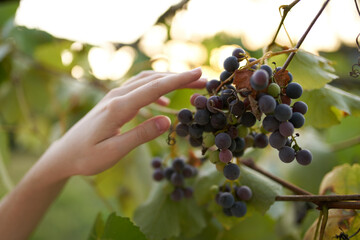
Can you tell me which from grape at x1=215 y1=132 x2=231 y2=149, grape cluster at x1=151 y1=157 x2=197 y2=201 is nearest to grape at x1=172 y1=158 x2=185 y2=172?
grape cluster at x1=151 y1=157 x2=197 y2=201

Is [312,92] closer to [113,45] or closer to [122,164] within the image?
[122,164]

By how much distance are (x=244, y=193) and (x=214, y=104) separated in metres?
0.17

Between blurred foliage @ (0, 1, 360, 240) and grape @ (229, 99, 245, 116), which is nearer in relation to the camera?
grape @ (229, 99, 245, 116)

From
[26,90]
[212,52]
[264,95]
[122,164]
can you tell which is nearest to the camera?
[264,95]

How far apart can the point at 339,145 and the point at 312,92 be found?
36 centimetres

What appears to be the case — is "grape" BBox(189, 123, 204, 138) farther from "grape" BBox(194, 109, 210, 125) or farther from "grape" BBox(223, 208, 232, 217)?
"grape" BBox(223, 208, 232, 217)

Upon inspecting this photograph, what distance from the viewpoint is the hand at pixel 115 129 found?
43cm

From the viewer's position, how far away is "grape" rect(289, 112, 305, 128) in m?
0.35

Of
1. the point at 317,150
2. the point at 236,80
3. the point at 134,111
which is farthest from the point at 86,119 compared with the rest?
the point at 317,150

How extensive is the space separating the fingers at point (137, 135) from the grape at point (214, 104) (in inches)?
4.2

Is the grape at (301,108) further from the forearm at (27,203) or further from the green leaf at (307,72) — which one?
the forearm at (27,203)

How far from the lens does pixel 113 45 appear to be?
131cm

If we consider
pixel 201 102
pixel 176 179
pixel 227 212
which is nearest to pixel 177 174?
pixel 176 179

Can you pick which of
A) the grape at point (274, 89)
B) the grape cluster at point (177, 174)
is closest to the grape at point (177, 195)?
the grape cluster at point (177, 174)
